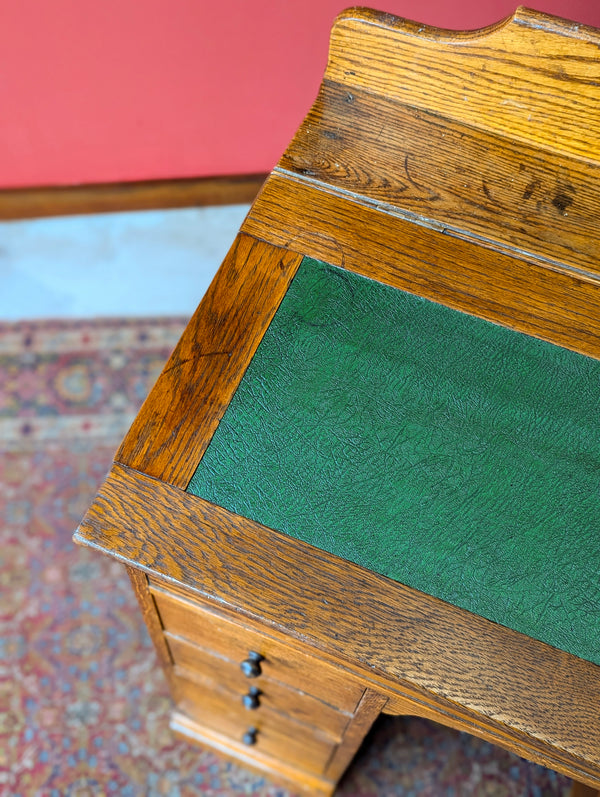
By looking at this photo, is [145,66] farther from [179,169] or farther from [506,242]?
[506,242]

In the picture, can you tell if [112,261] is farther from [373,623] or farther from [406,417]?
[373,623]

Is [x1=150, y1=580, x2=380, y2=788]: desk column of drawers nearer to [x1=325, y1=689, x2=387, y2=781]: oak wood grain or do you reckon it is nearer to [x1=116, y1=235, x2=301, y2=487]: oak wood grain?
[x1=325, y1=689, x2=387, y2=781]: oak wood grain

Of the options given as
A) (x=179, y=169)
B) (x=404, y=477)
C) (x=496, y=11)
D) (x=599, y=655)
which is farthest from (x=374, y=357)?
(x=179, y=169)

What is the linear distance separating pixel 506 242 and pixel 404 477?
12.2 inches

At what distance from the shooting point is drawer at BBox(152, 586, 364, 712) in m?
0.83

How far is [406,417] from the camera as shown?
2.49ft

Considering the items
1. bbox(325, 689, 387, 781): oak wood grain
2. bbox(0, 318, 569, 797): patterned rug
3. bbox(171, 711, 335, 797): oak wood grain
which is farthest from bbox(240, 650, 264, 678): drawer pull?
bbox(0, 318, 569, 797): patterned rug

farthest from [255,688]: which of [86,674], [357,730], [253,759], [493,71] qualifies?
[493,71]

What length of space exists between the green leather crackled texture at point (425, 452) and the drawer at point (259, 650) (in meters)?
0.18

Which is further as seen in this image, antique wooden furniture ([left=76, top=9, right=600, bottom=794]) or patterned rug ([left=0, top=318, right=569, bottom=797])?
patterned rug ([left=0, top=318, right=569, bottom=797])

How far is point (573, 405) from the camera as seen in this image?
0.77 meters

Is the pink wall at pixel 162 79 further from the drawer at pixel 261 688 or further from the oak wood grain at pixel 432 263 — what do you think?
the drawer at pixel 261 688

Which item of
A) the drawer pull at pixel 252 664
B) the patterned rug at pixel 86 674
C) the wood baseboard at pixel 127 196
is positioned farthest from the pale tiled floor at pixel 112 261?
the drawer pull at pixel 252 664

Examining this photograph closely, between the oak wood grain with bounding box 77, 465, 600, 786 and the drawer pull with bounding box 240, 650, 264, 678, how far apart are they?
218mm
